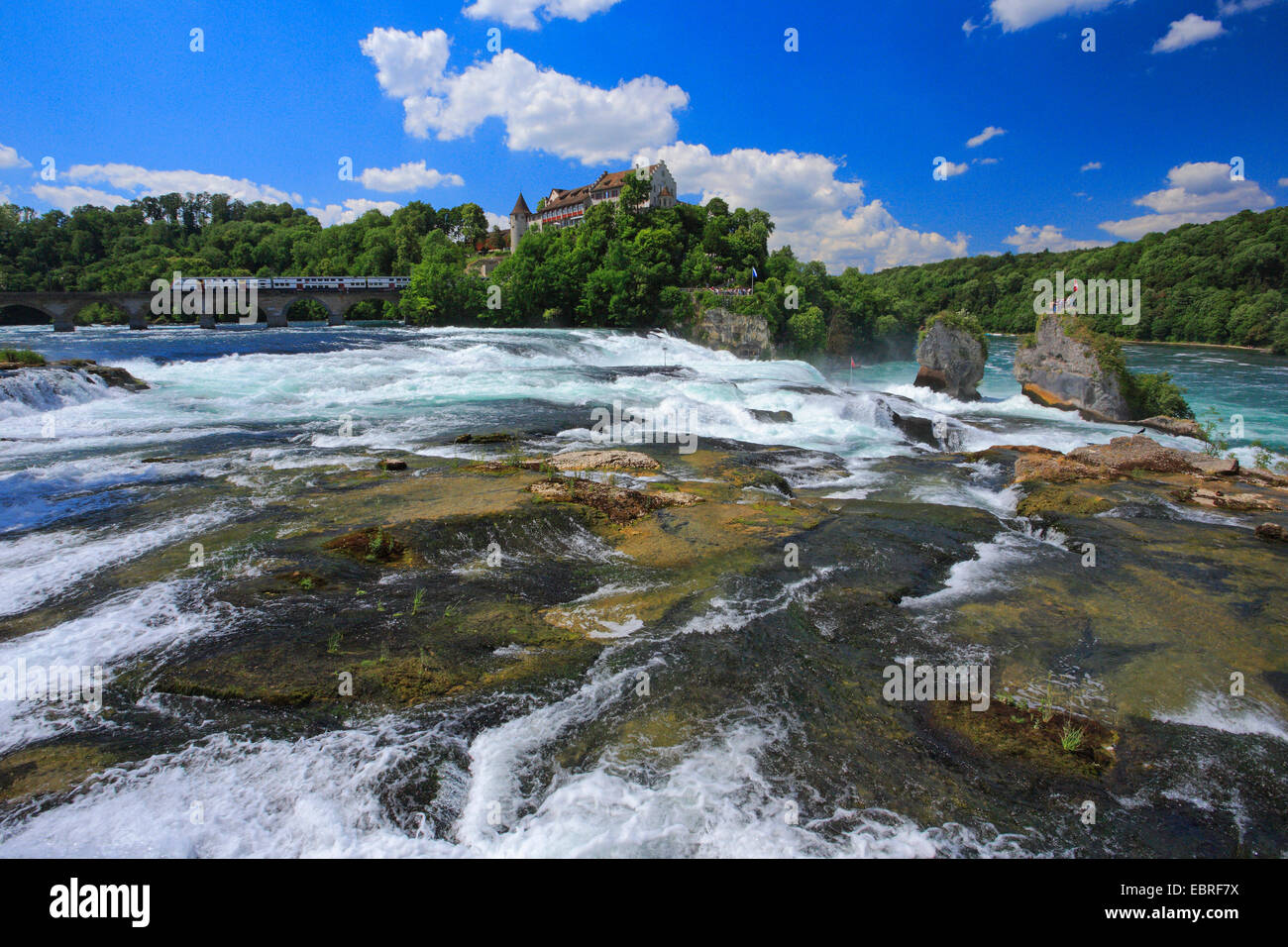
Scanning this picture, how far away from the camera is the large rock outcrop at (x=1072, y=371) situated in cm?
2544

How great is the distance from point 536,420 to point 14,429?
1562cm

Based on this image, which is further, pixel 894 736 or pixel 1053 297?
pixel 1053 297

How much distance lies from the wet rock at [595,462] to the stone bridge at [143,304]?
225ft

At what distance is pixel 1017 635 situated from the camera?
24.9ft

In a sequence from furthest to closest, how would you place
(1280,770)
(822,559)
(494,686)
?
(822,559) < (494,686) < (1280,770)

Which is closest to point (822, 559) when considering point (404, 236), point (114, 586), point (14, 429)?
point (114, 586)

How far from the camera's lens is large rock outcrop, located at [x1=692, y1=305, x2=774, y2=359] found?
2067 inches

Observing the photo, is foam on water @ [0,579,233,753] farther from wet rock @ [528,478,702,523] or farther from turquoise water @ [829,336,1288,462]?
turquoise water @ [829,336,1288,462]

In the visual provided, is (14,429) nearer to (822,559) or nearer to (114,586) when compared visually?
(114,586)

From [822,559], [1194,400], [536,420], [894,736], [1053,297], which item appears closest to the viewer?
[894,736]

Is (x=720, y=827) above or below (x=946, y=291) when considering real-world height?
below

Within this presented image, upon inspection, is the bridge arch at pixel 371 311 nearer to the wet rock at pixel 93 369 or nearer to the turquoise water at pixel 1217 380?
the turquoise water at pixel 1217 380

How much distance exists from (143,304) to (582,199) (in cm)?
6761

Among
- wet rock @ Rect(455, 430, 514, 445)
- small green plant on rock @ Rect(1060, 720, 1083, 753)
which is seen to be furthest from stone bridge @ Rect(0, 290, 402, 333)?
small green plant on rock @ Rect(1060, 720, 1083, 753)
